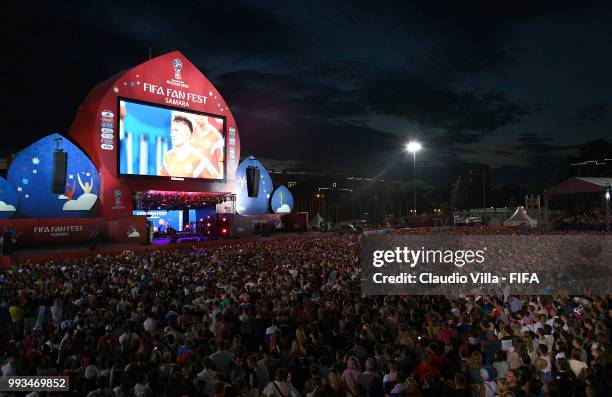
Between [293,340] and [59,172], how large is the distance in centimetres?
2696

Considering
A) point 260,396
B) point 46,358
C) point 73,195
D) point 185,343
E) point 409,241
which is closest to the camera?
point 260,396

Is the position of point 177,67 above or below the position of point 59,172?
above

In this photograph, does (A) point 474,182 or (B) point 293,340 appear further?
(A) point 474,182

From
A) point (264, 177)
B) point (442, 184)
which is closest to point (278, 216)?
point (264, 177)

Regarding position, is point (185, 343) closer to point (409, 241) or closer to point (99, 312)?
point (99, 312)

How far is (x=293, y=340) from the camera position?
7.53 m

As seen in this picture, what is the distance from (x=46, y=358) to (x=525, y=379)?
680 cm

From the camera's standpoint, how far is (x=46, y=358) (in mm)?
6371

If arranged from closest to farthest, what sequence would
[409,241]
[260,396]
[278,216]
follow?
[260,396]
[409,241]
[278,216]

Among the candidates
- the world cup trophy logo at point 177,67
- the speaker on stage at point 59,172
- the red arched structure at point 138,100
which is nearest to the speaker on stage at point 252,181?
the red arched structure at point 138,100
